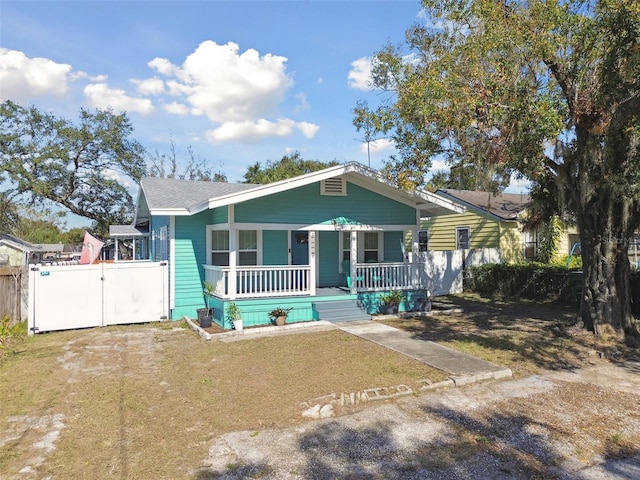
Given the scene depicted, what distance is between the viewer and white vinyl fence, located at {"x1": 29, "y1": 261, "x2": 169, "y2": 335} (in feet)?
33.0

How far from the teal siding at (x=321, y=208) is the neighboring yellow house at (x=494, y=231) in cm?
612

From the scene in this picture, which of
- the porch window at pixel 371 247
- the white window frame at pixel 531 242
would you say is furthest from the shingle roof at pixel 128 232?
the white window frame at pixel 531 242

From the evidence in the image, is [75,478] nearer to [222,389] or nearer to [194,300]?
[222,389]

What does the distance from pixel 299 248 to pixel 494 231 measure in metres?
10.2

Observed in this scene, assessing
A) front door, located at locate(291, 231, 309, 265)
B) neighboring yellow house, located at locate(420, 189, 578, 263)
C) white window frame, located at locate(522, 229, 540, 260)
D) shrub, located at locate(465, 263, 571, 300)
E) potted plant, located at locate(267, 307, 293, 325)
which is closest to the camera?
potted plant, located at locate(267, 307, 293, 325)

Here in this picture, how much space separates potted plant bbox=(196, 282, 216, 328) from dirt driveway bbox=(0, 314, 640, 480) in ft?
10.2

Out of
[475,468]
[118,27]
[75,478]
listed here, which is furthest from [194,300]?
[475,468]

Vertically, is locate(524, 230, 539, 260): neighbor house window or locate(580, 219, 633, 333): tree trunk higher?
locate(524, 230, 539, 260): neighbor house window

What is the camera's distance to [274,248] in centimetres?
1245

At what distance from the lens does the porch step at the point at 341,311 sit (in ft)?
36.3

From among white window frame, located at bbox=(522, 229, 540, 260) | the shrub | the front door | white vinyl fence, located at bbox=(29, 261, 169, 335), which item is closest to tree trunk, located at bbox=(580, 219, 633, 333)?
the shrub

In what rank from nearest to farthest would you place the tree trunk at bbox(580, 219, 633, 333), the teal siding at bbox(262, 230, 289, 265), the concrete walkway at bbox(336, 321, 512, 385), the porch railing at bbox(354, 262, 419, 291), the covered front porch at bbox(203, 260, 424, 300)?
the concrete walkway at bbox(336, 321, 512, 385) < the tree trunk at bbox(580, 219, 633, 333) < the covered front porch at bbox(203, 260, 424, 300) < the porch railing at bbox(354, 262, 419, 291) < the teal siding at bbox(262, 230, 289, 265)

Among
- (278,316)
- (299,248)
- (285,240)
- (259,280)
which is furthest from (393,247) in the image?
(278,316)

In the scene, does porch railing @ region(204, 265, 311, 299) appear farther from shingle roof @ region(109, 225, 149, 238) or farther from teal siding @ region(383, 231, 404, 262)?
shingle roof @ region(109, 225, 149, 238)
